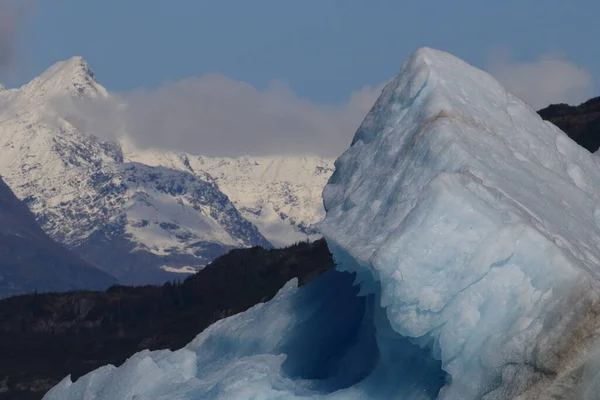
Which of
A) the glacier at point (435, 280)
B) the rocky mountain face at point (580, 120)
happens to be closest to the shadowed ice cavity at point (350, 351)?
the glacier at point (435, 280)

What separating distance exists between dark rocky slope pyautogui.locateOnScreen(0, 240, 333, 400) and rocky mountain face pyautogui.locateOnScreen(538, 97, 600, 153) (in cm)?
2530

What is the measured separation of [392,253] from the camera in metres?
14.1

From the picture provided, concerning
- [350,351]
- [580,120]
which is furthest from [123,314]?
[350,351]

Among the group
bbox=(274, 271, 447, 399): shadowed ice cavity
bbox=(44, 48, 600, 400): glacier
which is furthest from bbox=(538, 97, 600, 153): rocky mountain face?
bbox=(274, 271, 447, 399): shadowed ice cavity

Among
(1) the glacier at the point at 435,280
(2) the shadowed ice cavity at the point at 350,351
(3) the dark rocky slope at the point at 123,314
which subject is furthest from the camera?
(3) the dark rocky slope at the point at 123,314

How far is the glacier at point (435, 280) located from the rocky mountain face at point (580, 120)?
71.1 meters

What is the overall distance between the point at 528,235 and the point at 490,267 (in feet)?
1.78

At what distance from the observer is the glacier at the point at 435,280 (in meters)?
13.8

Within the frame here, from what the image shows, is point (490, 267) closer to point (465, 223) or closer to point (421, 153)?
point (465, 223)

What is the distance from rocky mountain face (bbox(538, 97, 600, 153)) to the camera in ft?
332

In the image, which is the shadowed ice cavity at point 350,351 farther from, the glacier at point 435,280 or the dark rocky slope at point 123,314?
the dark rocky slope at point 123,314

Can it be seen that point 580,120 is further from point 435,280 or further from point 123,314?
point 435,280

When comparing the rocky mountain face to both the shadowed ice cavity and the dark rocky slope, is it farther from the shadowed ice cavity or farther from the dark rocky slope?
the shadowed ice cavity

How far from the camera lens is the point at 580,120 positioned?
115 metres
